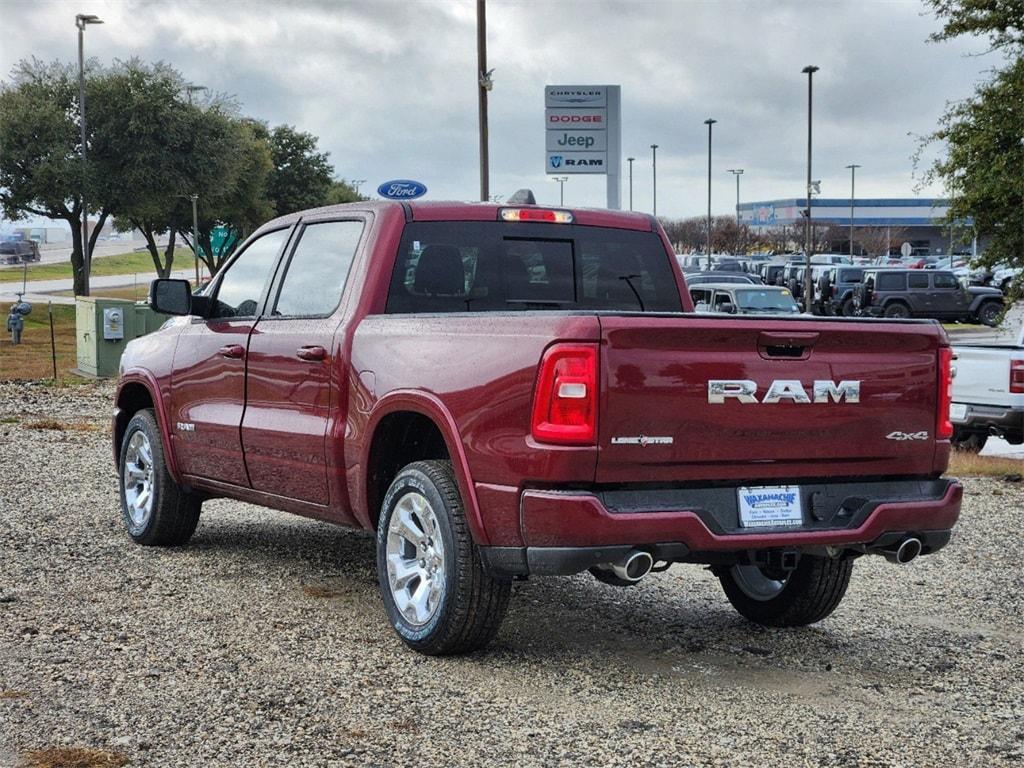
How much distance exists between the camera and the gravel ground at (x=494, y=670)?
483cm

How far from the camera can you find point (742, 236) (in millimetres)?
120438

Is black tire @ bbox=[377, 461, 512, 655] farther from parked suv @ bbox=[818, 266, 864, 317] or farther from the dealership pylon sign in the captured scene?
parked suv @ bbox=[818, 266, 864, 317]

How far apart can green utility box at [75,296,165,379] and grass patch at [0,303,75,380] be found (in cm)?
83

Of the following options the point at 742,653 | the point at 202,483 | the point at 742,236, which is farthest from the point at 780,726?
the point at 742,236

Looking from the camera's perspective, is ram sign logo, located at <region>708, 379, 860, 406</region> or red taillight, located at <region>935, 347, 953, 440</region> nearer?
ram sign logo, located at <region>708, 379, 860, 406</region>

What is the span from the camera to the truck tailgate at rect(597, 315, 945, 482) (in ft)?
17.0

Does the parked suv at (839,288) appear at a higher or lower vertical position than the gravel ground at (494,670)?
higher

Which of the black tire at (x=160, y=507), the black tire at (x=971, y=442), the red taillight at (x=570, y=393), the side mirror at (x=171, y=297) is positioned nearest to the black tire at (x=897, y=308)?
the black tire at (x=971, y=442)

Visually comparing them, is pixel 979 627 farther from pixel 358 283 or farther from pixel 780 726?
pixel 358 283

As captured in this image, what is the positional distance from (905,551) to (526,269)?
2.23 meters

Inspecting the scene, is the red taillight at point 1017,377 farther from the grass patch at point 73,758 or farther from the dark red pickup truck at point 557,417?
the grass patch at point 73,758

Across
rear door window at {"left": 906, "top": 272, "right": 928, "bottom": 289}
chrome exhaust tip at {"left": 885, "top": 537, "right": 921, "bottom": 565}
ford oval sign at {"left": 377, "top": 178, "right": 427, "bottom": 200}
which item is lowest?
chrome exhaust tip at {"left": 885, "top": 537, "right": 921, "bottom": 565}

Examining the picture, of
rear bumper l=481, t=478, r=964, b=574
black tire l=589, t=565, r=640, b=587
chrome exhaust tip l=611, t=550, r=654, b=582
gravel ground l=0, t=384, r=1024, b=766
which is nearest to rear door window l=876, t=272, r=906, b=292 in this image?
gravel ground l=0, t=384, r=1024, b=766

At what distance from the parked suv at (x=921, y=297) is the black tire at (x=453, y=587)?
131ft
